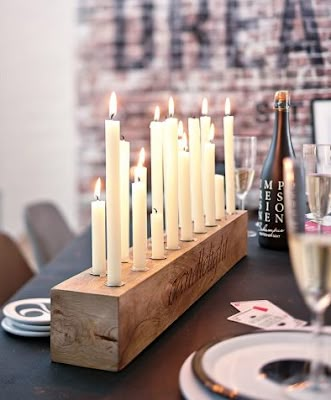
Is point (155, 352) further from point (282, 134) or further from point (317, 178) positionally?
point (282, 134)

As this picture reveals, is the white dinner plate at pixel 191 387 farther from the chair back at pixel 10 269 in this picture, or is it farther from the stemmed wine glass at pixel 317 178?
the chair back at pixel 10 269

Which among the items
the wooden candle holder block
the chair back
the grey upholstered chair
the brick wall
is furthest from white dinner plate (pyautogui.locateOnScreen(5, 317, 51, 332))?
the brick wall

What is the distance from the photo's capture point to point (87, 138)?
388 centimetres

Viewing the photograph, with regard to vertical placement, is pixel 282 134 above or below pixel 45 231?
above

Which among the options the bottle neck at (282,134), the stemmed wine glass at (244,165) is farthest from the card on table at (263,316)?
the stemmed wine glass at (244,165)

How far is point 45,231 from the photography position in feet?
7.51

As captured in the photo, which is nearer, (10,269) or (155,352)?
(155,352)

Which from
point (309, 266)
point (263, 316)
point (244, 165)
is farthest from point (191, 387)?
point (244, 165)

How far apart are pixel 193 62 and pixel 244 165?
6.50ft

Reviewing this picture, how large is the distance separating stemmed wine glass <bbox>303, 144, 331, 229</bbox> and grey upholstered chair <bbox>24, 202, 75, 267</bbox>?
1108 millimetres

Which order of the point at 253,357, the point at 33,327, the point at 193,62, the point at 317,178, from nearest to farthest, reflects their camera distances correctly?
the point at 253,357
the point at 33,327
the point at 317,178
the point at 193,62

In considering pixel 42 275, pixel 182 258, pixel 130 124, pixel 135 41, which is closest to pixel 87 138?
pixel 130 124

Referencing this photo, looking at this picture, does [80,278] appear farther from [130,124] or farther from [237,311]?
[130,124]

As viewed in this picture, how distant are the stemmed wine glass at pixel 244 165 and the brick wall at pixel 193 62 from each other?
1.30m
